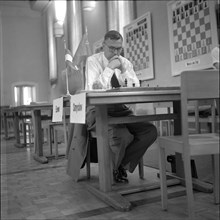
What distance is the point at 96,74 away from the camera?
246cm

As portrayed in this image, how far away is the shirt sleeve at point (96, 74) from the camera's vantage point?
228cm

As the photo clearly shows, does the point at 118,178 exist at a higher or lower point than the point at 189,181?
lower

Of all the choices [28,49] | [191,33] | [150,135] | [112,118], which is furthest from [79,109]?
[28,49]

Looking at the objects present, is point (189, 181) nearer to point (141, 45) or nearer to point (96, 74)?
point (96, 74)

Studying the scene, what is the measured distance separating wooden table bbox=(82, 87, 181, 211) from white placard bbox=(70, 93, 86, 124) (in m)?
0.04

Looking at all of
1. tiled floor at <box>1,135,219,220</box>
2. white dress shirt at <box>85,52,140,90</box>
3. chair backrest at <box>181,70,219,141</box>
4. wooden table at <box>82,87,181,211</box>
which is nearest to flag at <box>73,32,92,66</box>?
white dress shirt at <box>85,52,140,90</box>

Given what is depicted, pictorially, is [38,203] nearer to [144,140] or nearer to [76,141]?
[76,141]

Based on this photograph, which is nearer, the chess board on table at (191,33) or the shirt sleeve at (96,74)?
the shirt sleeve at (96,74)

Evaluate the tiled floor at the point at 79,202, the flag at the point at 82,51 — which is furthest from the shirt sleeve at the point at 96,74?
the tiled floor at the point at 79,202

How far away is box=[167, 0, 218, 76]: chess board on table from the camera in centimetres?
388

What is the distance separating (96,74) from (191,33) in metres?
2.33

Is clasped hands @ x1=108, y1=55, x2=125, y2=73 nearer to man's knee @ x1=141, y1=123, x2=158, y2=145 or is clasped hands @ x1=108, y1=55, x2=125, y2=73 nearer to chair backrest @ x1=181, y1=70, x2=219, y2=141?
man's knee @ x1=141, y1=123, x2=158, y2=145

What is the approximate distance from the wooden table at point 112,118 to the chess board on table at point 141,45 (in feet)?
10.6

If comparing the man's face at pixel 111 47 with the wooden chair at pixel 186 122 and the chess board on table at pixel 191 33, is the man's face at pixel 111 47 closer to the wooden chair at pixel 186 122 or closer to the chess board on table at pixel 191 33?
the wooden chair at pixel 186 122
